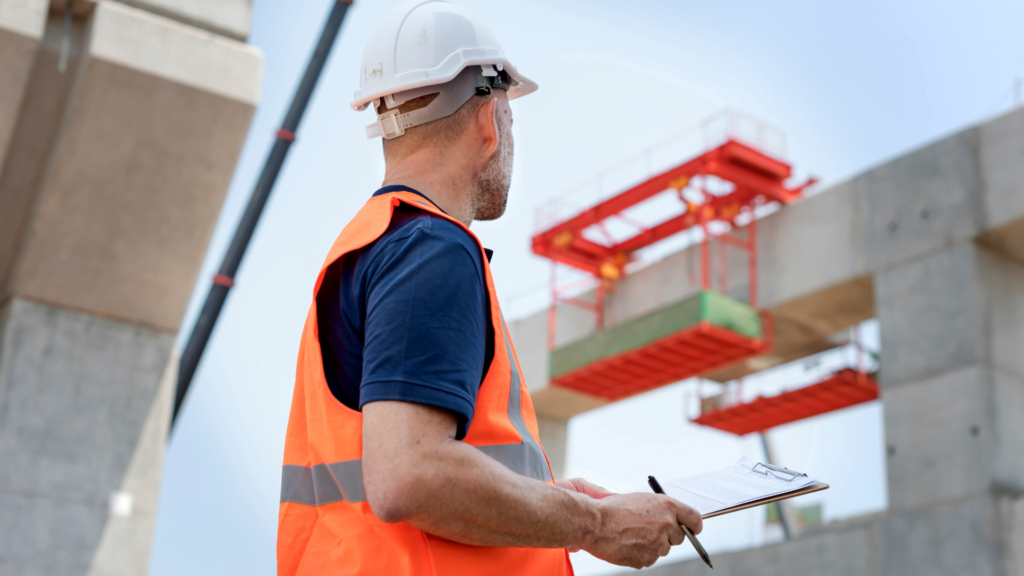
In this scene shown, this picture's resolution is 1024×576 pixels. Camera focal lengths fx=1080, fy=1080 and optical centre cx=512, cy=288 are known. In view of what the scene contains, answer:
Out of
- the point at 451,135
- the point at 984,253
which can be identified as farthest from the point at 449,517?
the point at 984,253

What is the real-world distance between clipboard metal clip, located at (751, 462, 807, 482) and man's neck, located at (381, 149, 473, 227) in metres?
0.94

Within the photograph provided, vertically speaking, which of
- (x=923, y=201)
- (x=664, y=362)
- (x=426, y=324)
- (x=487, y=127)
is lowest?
(x=426, y=324)

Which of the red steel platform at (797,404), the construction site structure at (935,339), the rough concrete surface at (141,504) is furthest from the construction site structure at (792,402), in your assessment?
the rough concrete surface at (141,504)

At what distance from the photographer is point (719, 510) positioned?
7.78 ft

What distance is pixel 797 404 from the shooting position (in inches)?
988

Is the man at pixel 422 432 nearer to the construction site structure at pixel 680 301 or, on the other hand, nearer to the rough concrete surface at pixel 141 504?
the rough concrete surface at pixel 141 504

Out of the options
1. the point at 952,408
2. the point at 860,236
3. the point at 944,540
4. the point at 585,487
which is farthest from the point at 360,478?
the point at 860,236

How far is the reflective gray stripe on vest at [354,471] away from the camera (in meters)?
2.15

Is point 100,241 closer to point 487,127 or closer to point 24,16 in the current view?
point 24,16

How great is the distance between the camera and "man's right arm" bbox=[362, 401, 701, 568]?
1.96 metres

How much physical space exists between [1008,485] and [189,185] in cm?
1251

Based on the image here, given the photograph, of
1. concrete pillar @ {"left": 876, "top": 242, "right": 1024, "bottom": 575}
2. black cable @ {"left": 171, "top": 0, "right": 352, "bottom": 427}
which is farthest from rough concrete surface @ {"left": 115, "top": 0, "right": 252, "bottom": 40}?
concrete pillar @ {"left": 876, "top": 242, "right": 1024, "bottom": 575}

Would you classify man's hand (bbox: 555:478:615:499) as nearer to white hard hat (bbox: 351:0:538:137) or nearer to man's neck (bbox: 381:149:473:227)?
man's neck (bbox: 381:149:473:227)

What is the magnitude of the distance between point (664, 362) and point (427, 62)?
21341 mm
